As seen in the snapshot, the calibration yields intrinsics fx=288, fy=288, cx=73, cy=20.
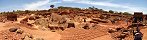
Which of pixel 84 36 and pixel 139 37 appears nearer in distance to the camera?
pixel 139 37

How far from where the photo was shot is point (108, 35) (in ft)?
66.3

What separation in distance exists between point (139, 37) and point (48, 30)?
923 centimetres

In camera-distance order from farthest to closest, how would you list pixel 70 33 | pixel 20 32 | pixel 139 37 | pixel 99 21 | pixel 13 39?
1. pixel 99 21
2. pixel 70 33
3. pixel 20 32
4. pixel 13 39
5. pixel 139 37

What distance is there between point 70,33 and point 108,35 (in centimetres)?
269

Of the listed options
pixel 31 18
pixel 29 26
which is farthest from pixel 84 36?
pixel 31 18

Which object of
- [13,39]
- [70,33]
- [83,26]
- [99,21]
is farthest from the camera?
[99,21]

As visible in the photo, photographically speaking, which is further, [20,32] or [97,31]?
[97,31]

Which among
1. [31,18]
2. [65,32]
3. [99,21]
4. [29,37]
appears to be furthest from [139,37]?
[99,21]

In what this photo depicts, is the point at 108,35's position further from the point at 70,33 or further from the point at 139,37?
the point at 139,37

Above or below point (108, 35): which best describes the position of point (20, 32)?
above

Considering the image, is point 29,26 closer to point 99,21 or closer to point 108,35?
point 108,35

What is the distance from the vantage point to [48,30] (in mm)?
20594

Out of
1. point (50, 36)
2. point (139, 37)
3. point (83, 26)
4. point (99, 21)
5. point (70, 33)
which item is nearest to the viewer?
point (139, 37)

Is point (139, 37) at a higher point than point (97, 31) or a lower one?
higher
